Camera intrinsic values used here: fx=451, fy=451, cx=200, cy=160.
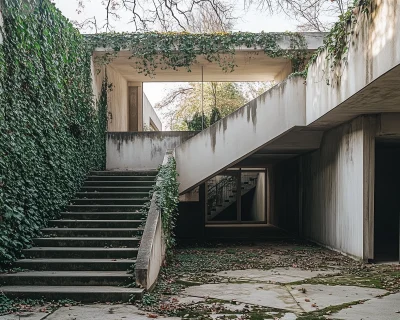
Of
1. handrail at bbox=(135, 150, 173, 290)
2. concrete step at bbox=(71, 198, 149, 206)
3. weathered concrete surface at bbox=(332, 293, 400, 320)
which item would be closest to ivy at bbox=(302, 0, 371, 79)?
weathered concrete surface at bbox=(332, 293, 400, 320)

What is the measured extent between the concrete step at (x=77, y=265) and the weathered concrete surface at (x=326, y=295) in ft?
8.42

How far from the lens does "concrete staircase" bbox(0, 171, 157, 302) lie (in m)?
6.14

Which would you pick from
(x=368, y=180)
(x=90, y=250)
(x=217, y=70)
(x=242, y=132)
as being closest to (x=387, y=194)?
(x=368, y=180)

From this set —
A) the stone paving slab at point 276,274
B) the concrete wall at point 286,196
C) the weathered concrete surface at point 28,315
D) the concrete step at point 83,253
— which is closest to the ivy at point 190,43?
the concrete wall at point 286,196

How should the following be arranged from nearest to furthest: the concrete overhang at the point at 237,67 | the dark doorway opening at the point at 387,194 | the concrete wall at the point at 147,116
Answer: the concrete overhang at the point at 237,67 < the dark doorway opening at the point at 387,194 < the concrete wall at the point at 147,116

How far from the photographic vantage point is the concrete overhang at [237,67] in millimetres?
12539

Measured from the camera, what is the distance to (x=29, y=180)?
761 centimetres

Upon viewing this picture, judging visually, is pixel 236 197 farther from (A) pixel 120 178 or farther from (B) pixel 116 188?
(B) pixel 116 188

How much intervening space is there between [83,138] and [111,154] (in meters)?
2.40

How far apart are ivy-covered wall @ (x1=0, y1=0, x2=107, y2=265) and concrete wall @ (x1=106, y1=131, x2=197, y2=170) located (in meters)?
2.12

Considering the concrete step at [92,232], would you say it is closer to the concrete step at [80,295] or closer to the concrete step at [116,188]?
the concrete step at [80,295]

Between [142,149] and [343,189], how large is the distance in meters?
5.90

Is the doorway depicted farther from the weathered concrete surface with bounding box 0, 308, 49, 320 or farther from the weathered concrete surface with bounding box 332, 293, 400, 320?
the weathered concrete surface with bounding box 0, 308, 49, 320

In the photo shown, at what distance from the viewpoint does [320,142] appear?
12258 millimetres
